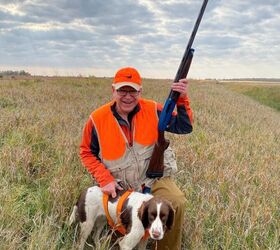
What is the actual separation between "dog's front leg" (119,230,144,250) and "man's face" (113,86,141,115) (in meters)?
1.27

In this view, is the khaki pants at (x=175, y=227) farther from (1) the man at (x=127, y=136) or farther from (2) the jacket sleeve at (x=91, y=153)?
(2) the jacket sleeve at (x=91, y=153)

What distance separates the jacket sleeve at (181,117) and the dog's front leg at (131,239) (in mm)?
1271

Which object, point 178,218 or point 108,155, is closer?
point 178,218

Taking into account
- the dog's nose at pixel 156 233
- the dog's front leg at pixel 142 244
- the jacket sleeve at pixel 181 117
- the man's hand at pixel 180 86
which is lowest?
the dog's front leg at pixel 142 244

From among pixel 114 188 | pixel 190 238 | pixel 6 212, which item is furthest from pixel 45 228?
pixel 190 238

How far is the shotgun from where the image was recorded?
4266 mm

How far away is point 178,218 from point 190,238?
32 cm

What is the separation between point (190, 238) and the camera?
4164 mm

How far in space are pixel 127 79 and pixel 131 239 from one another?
157 centimetres

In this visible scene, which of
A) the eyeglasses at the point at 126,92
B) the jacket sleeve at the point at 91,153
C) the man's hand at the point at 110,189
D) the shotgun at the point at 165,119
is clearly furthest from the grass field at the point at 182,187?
the eyeglasses at the point at 126,92

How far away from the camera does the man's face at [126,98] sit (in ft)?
13.9

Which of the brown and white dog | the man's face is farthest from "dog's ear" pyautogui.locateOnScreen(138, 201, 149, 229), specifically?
the man's face

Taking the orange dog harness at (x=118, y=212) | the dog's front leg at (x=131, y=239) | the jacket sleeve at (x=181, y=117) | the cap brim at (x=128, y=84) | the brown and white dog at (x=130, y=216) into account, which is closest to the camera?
the brown and white dog at (x=130, y=216)

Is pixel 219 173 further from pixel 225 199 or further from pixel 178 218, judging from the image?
pixel 178 218
